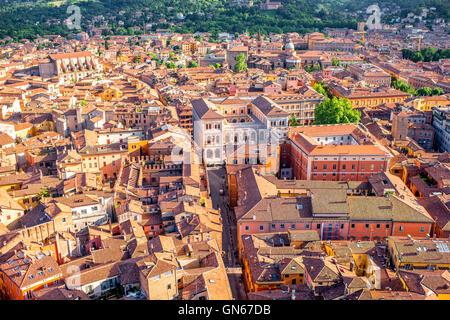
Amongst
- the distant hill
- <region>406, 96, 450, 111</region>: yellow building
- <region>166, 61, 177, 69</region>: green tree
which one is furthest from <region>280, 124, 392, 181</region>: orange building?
the distant hill

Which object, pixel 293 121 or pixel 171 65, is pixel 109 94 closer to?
pixel 293 121

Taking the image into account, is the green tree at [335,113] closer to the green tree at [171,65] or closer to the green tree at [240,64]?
the green tree at [240,64]

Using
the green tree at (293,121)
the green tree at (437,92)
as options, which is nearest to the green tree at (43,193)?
the green tree at (293,121)

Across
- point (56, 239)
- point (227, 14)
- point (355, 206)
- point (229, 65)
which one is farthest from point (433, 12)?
point (56, 239)

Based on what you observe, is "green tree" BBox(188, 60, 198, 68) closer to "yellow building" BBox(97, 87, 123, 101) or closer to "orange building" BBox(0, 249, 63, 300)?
"yellow building" BBox(97, 87, 123, 101)

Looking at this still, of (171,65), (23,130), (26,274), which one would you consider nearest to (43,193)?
(26,274)

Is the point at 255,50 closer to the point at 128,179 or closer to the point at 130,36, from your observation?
the point at 130,36

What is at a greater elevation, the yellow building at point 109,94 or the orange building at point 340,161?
the yellow building at point 109,94
